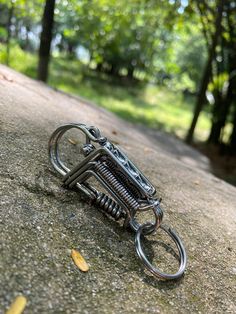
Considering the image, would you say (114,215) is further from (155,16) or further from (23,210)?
(155,16)

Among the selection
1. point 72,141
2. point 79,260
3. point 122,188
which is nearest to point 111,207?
point 122,188

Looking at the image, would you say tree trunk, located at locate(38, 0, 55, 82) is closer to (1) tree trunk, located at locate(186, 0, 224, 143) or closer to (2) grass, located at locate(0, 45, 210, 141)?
(2) grass, located at locate(0, 45, 210, 141)

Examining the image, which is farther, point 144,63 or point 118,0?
point 144,63

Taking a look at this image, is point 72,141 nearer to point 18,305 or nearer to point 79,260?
point 79,260

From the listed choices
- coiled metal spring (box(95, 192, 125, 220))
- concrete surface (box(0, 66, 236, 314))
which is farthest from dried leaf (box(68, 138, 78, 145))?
coiled metal spring (box(95, 192, 125, 220))

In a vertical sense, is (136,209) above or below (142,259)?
above

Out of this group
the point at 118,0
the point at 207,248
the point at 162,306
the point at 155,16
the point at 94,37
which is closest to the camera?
the point at 162,306

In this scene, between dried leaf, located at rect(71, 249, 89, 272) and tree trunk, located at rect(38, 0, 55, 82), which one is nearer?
dried leaf, located at rect(71, 249, 89, 272)

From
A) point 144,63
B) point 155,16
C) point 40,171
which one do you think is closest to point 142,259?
point 40,171
